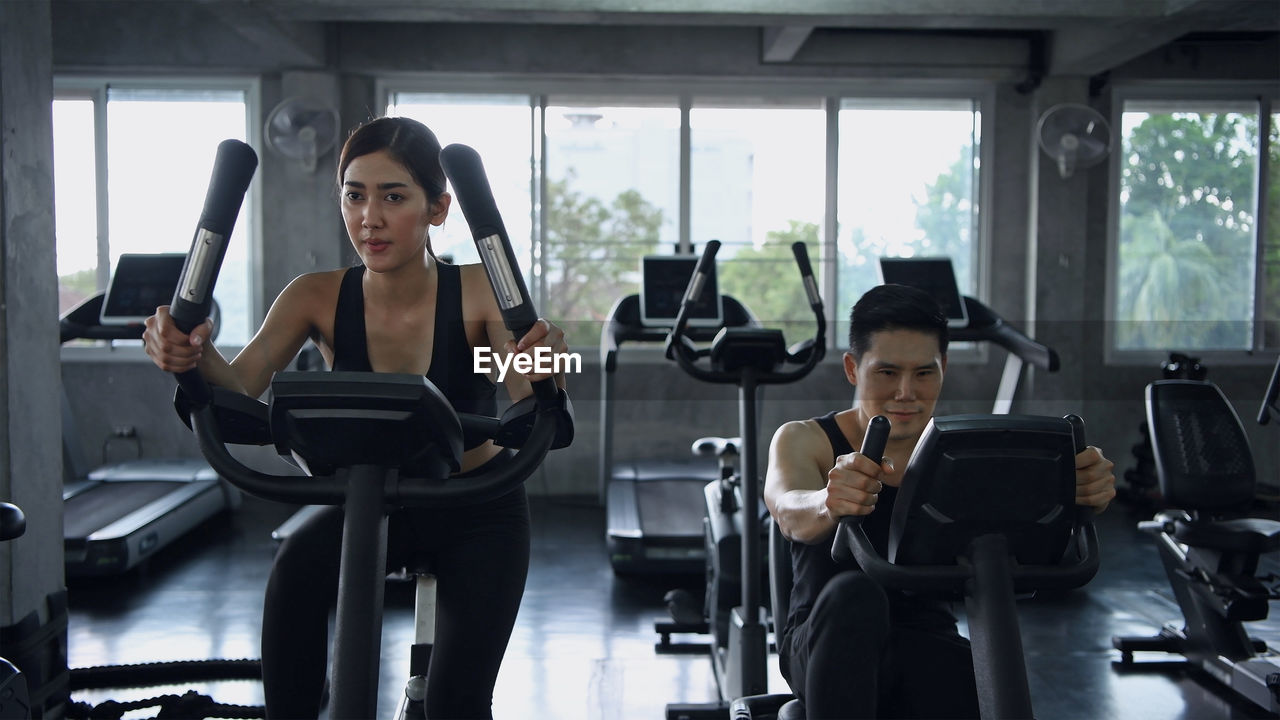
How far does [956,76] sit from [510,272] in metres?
5.49

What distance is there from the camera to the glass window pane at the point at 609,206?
577cm

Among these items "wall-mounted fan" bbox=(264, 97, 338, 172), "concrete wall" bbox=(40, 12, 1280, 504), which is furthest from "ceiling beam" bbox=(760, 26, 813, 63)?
"wall-mounted fan" bbox=(264, 97, 338, 172)

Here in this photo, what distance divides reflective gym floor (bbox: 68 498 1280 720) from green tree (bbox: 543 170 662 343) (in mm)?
1824

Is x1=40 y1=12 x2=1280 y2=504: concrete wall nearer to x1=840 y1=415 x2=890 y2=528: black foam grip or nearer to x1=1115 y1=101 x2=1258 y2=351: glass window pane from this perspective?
x1=1115 y1=101 x2=1258 y2=351: glass window pane

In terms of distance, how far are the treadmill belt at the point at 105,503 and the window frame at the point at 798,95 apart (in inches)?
89.3

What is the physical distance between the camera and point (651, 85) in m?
5.77

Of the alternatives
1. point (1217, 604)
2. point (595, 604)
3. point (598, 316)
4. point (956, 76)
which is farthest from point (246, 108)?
point (1217, 604)

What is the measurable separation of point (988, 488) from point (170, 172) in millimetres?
5389

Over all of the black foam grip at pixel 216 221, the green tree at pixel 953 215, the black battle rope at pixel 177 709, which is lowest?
the black battle rope at pixel 177 709

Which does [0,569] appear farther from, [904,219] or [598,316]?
[904,219]

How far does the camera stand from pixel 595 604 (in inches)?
142

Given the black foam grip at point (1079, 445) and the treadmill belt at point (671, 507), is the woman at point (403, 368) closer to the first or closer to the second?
the black foam grip at point (1079, 445)

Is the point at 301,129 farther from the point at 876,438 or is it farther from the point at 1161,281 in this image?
the point at 1161,281

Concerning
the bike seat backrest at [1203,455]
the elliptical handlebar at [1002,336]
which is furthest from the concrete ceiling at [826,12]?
the bike seat backrest at [1203,455]
